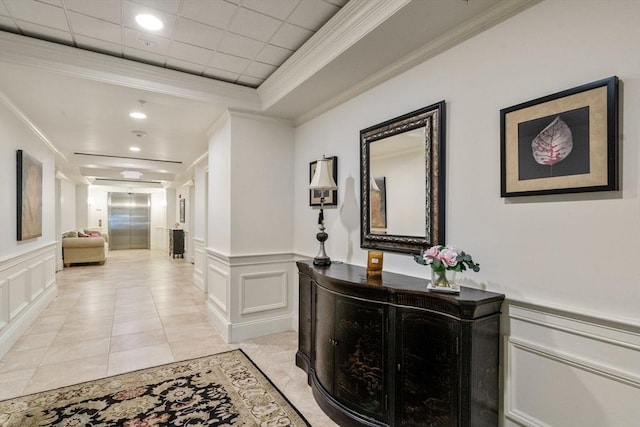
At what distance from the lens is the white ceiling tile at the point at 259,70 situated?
307cm

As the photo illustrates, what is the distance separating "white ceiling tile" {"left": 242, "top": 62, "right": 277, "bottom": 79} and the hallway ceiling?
0.04 ft

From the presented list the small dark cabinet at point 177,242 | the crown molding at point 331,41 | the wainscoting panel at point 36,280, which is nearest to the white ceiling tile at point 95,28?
the crown molding at point 331,41

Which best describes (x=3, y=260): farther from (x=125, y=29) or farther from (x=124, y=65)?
(x=125, y=29)

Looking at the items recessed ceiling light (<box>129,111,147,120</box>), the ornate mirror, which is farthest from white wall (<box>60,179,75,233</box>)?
the ornate mirror

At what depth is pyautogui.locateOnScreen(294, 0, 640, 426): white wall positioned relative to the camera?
1.40 meters

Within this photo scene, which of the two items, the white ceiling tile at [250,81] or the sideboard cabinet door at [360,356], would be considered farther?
the white ceiling tile at [250,81]

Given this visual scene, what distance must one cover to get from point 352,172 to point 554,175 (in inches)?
67.6

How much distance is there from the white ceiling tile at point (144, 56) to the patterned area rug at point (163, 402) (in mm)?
2824

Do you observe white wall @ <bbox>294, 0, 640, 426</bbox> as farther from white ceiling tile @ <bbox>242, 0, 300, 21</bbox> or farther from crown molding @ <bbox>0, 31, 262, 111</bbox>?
crown molding @ <bbox>0, 31, 262, 111</bbox>

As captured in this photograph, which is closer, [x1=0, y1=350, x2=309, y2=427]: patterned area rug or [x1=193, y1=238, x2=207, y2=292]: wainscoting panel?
[x1=0, y1=350, x2=309, y2=427]: patterned area rug

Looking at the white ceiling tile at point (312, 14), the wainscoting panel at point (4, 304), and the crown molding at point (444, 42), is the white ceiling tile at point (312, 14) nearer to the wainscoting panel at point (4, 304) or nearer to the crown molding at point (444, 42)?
the crown molding at point (444, 42)

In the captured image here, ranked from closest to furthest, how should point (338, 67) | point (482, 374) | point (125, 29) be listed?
1. point (482, 374)
2. point (125, 29)
3. point (338, 67)

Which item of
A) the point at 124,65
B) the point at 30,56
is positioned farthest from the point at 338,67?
the point at 30,56

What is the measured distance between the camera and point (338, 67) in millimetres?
2623
